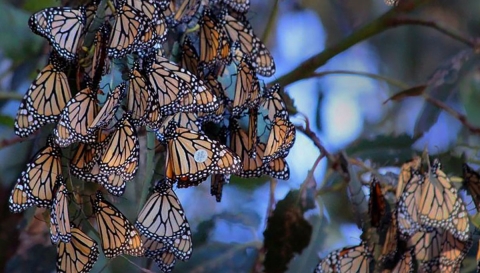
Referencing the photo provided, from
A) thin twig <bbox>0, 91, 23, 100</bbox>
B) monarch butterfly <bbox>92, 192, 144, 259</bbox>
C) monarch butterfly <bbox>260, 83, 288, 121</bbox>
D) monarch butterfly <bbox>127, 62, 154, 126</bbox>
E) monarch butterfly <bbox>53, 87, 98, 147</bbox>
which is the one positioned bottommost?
monarch butterfly <bbox>92, 192, 144, 259</bbox>

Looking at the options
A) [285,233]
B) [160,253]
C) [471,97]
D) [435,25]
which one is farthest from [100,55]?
[471,97]

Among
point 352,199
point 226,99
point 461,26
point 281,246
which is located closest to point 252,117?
point 226,99

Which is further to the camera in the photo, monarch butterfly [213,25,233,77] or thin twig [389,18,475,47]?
thin twig [389,18,475,47]

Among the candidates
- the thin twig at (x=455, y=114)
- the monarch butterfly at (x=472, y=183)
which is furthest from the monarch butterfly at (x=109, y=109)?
the thin twig at (x=455, y=114)

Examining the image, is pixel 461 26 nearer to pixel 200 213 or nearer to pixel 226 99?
pixel 200 213

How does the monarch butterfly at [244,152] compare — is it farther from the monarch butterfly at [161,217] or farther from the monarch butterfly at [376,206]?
the monarch butterfly at [376,206]

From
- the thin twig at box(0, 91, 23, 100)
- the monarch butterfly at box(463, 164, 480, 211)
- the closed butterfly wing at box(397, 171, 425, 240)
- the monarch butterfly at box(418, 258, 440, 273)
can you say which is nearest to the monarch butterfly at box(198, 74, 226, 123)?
the closed butterfly wing at box(397, 171, 425, 240)

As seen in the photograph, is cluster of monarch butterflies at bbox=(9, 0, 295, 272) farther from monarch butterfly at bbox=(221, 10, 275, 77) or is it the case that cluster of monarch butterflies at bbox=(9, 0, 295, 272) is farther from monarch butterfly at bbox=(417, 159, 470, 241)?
monarch butterfly at bbox=(417, 159, 470, 241)

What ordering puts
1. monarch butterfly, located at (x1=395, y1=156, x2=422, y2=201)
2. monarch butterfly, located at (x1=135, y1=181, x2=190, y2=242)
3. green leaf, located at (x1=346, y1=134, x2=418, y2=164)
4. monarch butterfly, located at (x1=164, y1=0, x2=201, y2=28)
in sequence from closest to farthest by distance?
monarch butterfly, located at (x1=135, y1=181, x2=190, y2=242) < monarch butterfly, located at (x1=164, y1=0, x2=201, y2=28) < monarch butterfly, located at (x1=395, y1=156, x2=422, y2=201) < green leaf, located at (x1=346, y1=134, x2=418, y2=164)
